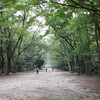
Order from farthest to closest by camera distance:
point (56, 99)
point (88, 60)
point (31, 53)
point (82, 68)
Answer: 1. point (31, 53)
2. point (82, 68)
3. point (88, 60)
4. point (56, 99)

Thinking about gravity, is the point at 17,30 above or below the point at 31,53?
above

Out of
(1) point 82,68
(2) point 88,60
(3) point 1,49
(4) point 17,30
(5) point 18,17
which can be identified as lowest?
(1) point 82,68

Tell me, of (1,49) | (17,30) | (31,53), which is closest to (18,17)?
(17,30)

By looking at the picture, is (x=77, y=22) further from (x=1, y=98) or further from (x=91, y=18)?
(x=1, y=98)

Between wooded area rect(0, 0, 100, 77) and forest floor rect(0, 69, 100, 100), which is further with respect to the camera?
wooded area rect(0, 0, 100, 77)

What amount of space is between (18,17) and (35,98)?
47.8ft

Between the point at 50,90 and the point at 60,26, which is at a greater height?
the point at 60,26

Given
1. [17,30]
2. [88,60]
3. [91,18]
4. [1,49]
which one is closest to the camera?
[91,18]

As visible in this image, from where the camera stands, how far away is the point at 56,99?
4.91 m

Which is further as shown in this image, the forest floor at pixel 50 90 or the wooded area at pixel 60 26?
the wooded area at pixel 60 26

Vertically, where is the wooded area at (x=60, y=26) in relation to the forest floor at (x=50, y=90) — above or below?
above

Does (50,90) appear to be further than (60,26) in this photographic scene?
No

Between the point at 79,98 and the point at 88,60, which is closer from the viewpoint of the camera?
the point at 79,98

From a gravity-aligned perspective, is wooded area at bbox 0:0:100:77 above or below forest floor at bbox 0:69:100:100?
above
